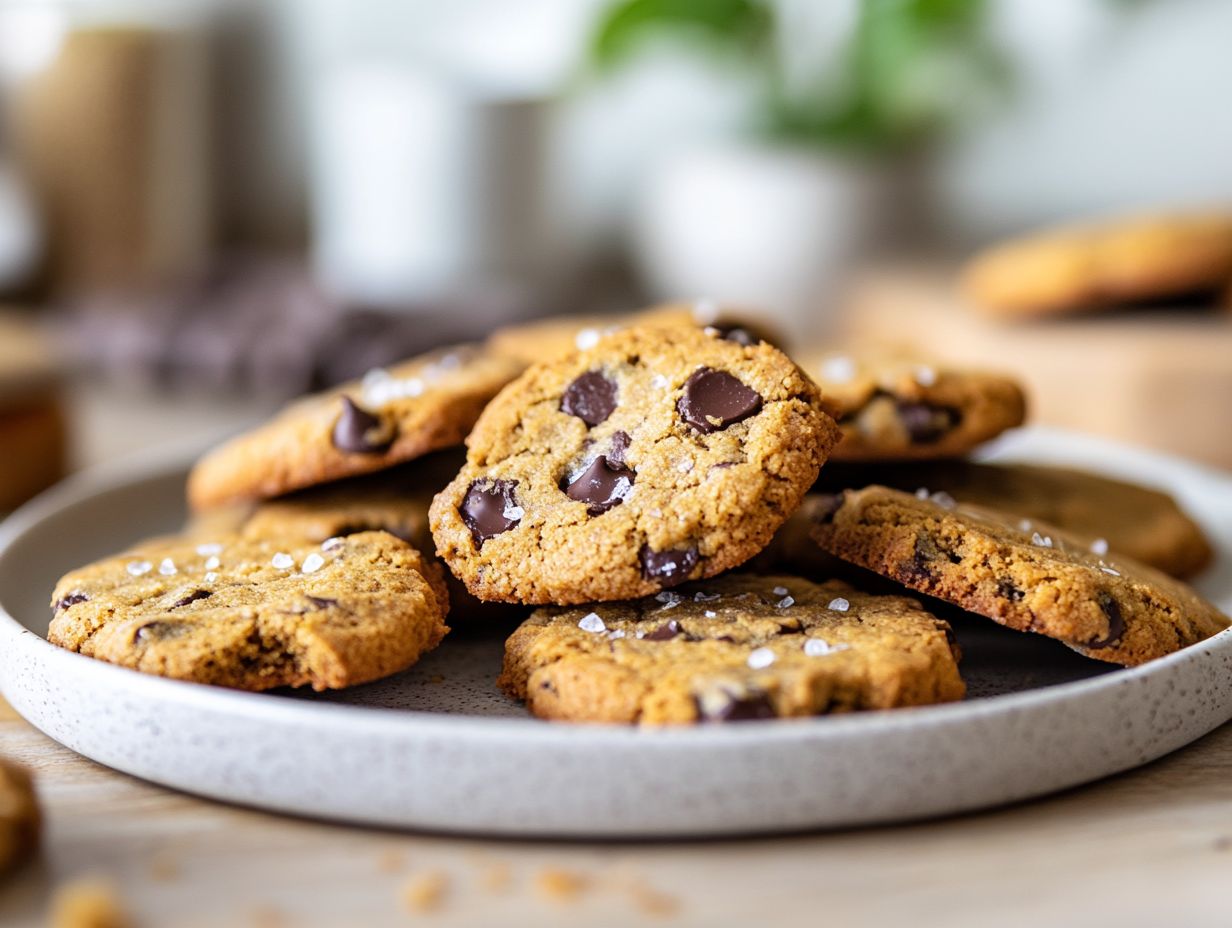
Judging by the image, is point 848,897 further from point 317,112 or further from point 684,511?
point 317,112

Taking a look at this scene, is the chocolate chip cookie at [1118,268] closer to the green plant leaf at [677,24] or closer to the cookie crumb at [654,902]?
the green plant leaf at [677,24]

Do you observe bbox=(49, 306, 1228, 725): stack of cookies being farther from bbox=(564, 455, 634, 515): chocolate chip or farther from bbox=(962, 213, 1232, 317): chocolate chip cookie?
bbox=(962, 213, 1232, 317): chocolate chip cookie

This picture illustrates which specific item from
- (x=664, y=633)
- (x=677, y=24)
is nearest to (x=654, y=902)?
(x=664, y=633)

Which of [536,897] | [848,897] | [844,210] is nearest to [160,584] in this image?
[536,897]

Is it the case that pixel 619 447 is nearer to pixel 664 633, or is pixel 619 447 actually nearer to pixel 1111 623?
pixel 664 633

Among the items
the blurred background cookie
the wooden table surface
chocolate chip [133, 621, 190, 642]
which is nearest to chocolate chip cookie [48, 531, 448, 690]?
chocolate chip [133, 621, 190, 642]

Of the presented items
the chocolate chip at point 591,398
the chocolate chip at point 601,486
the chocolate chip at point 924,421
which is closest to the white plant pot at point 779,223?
the chocolate chip at point 924,421
